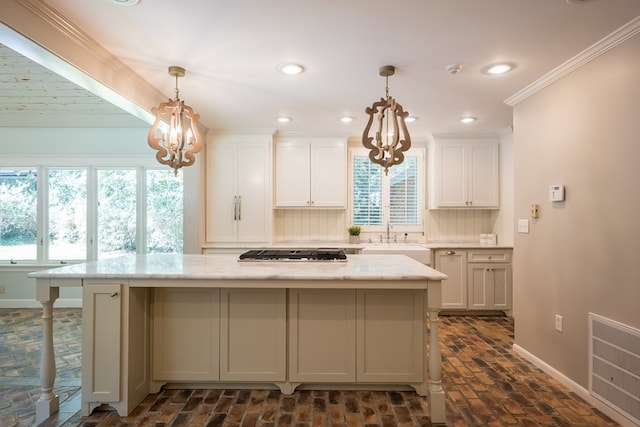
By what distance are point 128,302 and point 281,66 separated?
2.02 m

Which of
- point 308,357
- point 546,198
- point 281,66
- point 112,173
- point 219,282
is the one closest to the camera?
point 219,282

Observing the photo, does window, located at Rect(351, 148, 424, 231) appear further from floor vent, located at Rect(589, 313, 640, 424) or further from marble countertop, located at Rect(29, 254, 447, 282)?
floor vent, located at Rect(589, 313, 640, 424)

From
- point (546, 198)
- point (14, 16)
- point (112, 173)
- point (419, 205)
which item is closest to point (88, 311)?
point (14, 16)

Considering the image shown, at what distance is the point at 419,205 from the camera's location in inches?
199

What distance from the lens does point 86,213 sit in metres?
4.81

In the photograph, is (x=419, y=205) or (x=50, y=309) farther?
(x=419, y=205)

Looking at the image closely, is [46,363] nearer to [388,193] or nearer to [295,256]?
[295,256]

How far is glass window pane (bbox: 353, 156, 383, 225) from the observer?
506 cm

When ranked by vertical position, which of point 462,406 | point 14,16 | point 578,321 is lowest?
point 462,406

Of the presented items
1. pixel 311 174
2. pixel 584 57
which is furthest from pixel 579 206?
pixel 311 174

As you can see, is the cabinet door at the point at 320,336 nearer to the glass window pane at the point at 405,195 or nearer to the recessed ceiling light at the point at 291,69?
the recessed ceiling light at the point at 291,69

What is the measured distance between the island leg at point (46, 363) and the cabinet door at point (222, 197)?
91.8 inches

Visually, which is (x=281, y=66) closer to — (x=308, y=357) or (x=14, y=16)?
(x=14, y=16)

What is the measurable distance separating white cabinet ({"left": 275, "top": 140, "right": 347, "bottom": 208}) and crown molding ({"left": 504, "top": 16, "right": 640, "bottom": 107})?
2230mm
